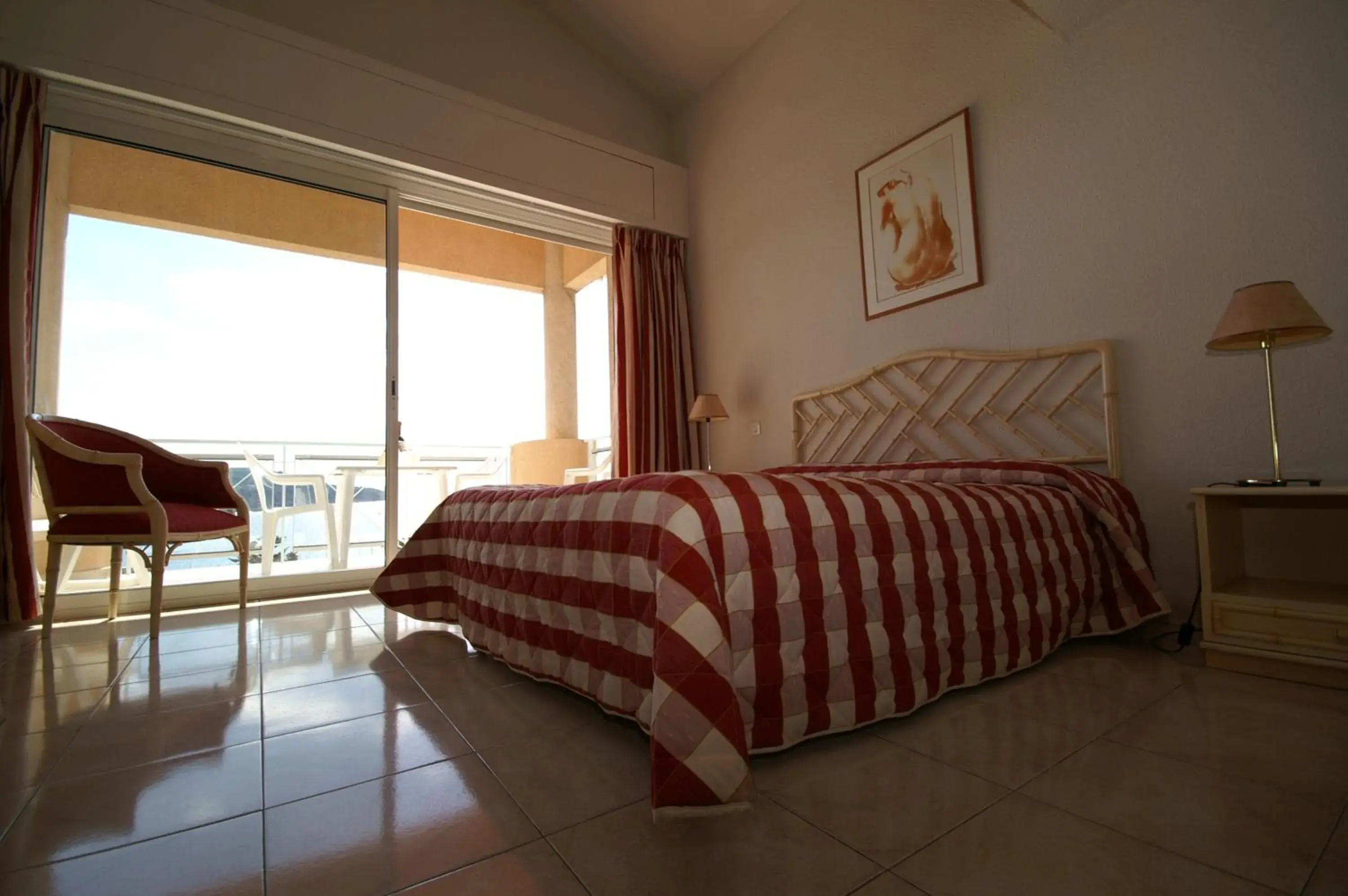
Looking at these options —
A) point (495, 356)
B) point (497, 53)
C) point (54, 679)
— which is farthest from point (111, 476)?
point (495, 356)

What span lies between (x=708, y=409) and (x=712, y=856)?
3.12 meters

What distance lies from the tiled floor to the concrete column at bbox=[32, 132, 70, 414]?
1.81m

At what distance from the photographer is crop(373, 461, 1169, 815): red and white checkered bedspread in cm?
Result: 95

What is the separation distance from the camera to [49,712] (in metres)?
1.48

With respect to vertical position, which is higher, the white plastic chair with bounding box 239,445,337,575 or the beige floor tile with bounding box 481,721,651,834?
the white plastic chair with bounding box 239,445,337,575

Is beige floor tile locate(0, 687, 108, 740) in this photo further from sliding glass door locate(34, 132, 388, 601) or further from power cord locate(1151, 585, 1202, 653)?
power cord locate(1151, 585, 1202, 653)

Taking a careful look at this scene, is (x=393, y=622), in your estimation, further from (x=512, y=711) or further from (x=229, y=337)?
(x=229, y=337)

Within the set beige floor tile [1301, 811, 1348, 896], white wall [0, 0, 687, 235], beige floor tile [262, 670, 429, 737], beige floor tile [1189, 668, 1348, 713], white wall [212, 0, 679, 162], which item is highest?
white wall [212, 0, 679, 162]

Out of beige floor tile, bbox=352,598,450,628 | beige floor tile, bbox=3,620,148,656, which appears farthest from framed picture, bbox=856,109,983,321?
beige floor tile, bbox=3,620,148,656

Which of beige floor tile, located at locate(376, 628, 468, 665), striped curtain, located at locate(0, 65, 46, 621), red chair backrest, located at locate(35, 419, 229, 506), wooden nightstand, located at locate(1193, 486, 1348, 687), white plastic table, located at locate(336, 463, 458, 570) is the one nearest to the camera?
wooden nightstand, located at locate(1193, 486, 1348, 687)

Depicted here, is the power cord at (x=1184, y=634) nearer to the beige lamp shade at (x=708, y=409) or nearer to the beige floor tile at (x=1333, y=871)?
the beige floor tile at (x=1333, y=871)

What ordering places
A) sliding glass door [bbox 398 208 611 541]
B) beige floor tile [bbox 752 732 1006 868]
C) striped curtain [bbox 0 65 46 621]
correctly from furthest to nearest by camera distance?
sliding glass door [bbox 398 208 611 541] → striped curtain [bbox 0 65 46 621] → beige floor tile [bbox 752 732 1006 868]

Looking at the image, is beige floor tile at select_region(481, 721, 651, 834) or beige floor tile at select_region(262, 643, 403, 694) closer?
beige floor tile at select_region(481, 721, 651, 834)

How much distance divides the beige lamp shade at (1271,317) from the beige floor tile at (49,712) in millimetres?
3113
